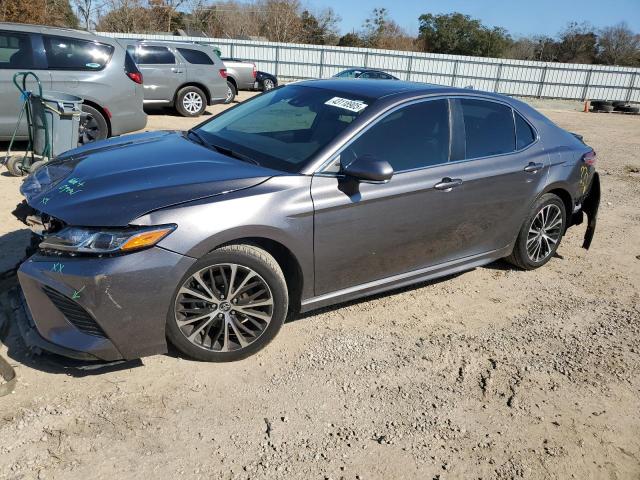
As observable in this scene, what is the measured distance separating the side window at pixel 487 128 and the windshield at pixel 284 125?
0.91 metres

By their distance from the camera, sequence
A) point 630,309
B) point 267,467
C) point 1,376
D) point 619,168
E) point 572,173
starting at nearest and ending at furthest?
point 267,467, point 1,376, point 630,309, point 572,173, point 619,168

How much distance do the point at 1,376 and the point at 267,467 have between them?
1.55 meters

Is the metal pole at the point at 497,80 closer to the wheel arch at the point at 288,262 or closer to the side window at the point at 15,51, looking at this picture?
the side window at the point at 15,51

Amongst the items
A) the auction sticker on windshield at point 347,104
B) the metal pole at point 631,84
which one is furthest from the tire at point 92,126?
the metal pole at point 631,84

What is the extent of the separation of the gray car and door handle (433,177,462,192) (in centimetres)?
1

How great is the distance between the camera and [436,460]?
269 cm

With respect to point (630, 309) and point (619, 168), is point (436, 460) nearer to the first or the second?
point (630, 309)

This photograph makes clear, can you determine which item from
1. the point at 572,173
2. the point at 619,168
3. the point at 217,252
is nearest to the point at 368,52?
the point at 619,168

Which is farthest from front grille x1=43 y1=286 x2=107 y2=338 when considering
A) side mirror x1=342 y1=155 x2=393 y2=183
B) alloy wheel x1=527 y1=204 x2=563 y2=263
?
alloy wheel x1=527 y1=204 x2=563 y2=263

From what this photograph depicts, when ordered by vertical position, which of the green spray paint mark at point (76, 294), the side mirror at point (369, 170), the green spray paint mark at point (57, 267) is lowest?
the green spray paint mark at point (76, 294)

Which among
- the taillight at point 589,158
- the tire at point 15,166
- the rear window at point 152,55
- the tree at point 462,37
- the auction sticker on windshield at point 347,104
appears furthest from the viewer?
the tree at point 462,37

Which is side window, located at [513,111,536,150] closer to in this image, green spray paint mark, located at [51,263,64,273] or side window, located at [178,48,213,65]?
green spray paint mark, located at [51,263,64,273]

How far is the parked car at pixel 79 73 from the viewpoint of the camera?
7.43 meters

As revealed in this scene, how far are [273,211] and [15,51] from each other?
6.20 m
